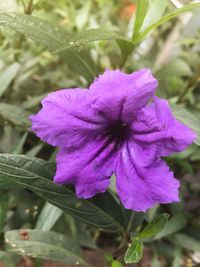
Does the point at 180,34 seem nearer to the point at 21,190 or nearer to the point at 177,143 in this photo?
the point at 21,190

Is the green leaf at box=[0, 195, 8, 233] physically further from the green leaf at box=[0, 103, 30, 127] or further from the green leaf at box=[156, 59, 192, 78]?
the green leaf at box=[156, 59, 192, 78]

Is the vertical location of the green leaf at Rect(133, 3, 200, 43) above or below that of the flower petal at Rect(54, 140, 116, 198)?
A: above

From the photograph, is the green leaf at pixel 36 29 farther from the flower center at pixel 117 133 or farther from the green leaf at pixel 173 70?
the green leaf at pixel 173 70

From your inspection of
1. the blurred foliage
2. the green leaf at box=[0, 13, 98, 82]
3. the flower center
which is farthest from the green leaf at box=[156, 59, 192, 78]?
the flower center

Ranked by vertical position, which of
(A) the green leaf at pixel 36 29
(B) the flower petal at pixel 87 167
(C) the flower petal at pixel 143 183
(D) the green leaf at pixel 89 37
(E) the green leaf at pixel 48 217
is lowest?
(E) the green leaf at pixel 48 217

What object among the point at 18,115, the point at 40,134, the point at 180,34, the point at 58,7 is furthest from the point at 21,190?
the point at 180,34

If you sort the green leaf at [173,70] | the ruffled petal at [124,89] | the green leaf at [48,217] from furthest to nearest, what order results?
the green leaf at [173,70] → the green leaf at [48,217] → the ruffled petal at [124,89]

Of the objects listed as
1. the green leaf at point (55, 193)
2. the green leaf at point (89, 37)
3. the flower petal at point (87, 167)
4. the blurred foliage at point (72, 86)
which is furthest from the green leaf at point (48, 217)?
the green leaf at point (89, 37)
